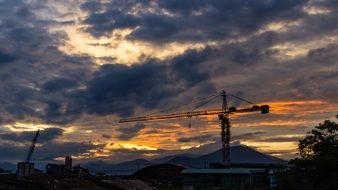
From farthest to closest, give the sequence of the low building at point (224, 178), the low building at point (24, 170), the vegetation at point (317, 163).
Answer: the low building at point (224, 178), the low building at point (24, 170), the vegetation at point (317, 163)

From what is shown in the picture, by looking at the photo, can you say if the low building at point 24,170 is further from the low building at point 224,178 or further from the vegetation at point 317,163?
the vegetation at point 317,163

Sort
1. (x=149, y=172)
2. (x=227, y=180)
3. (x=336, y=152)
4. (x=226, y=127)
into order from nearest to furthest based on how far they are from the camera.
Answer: (x=336, y=152)
(x=227, y=180)
(x=149, y=172)
(x=226, y=127)

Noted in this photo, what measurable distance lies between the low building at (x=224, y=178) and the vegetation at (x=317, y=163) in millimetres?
58381

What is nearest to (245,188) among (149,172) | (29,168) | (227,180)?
(227,180)

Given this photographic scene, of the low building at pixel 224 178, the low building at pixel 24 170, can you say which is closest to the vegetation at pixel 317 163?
the low building at pixel 224 178

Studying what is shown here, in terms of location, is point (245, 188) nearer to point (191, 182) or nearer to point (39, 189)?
point (191, 182)

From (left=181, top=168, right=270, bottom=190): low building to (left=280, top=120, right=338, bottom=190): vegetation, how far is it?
58381mm

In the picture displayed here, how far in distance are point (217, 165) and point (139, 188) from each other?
42943mm

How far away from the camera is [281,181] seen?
54250 mm

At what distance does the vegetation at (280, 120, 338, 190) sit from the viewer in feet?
164

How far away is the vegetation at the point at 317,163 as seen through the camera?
164 ft

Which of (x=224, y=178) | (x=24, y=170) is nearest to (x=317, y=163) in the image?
(x=224, y=178)

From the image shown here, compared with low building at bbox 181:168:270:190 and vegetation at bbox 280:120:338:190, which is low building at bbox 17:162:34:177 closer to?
low building at bbox 181:168:270:190

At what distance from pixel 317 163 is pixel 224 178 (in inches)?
2822
